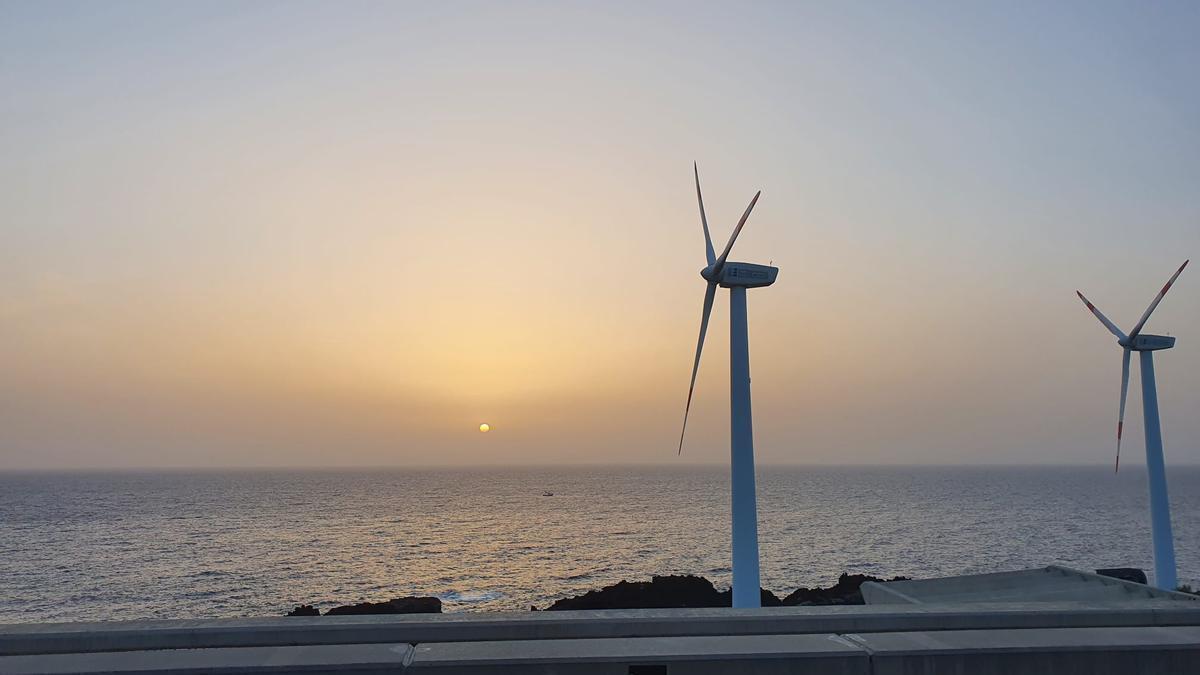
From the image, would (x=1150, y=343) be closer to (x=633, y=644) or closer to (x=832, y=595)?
(x=832, y=595)

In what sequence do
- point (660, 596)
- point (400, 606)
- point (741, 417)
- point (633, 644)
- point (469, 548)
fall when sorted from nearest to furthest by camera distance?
point (633, 644), point (741, 417), point (660, 596), point (400, 606), point (469, 548)

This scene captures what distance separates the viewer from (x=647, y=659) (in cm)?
706

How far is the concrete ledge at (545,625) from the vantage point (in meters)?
7.77

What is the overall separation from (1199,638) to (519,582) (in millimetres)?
74282

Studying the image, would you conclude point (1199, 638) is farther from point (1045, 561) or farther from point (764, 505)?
point (764, 505)

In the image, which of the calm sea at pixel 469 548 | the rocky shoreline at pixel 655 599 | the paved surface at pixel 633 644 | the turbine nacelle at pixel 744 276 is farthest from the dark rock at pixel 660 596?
the paved surface at pixel 633 644

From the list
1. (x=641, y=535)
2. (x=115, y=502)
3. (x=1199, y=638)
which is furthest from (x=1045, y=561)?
(x=115, y=502)

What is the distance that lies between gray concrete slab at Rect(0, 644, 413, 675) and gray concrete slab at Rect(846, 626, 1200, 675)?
418cm

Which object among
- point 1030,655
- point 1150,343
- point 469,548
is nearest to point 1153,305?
point 1150,343

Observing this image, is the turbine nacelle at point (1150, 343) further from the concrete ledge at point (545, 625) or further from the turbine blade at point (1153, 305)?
the concrete ledge at point (545, 625)

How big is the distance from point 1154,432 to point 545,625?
43.9 m

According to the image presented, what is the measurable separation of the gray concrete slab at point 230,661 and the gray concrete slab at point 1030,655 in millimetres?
4177

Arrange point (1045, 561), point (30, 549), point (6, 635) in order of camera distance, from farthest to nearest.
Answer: point (30, 549)
point (1045, 561)
point (6, 635)

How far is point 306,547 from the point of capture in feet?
344
